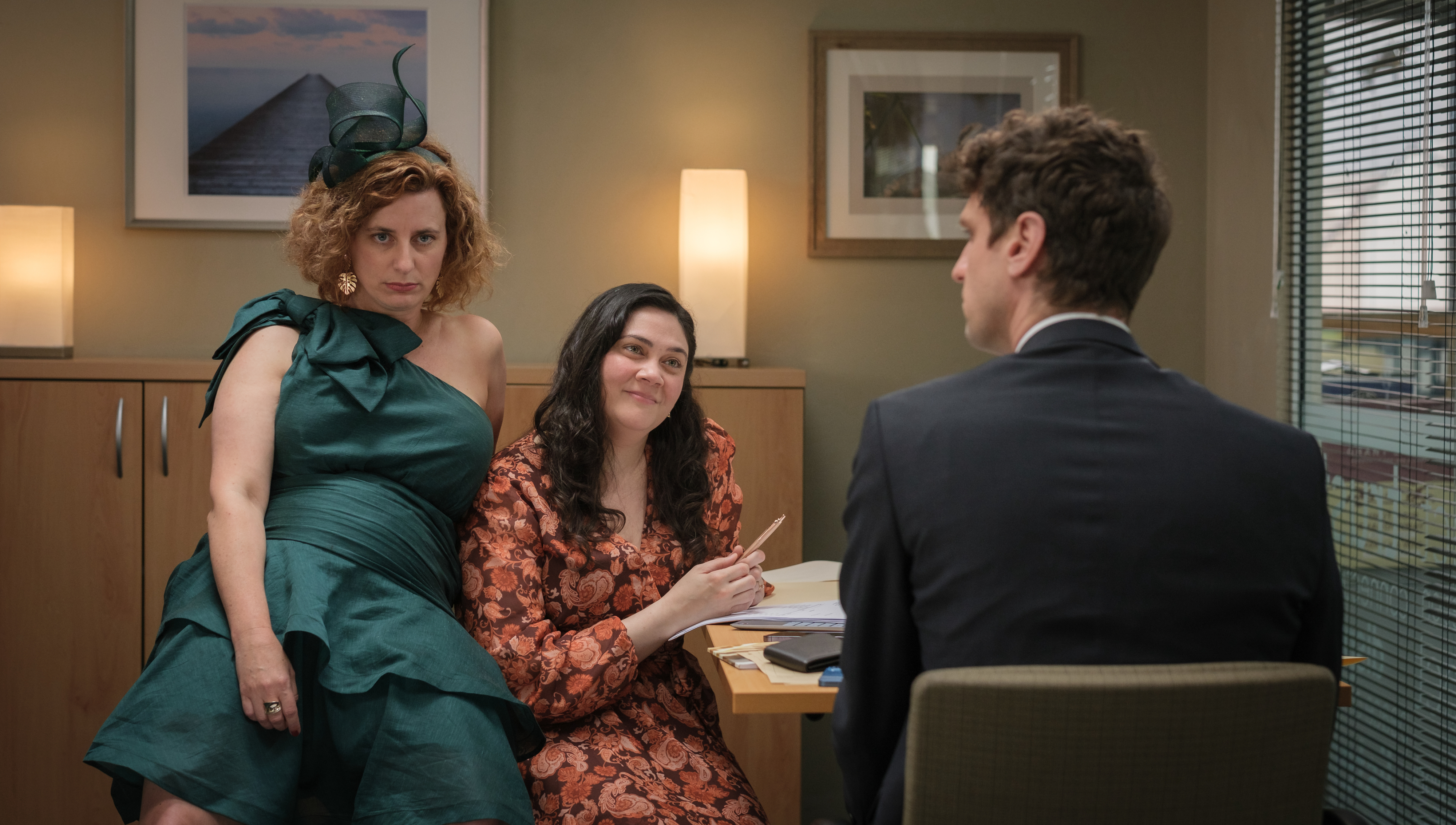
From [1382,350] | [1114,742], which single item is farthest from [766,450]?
[1114,742]

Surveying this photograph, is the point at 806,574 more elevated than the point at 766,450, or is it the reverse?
the point at 766,450

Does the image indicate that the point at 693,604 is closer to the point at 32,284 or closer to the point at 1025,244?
the point at 1025,244

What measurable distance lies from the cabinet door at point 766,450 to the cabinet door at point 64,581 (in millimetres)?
1543

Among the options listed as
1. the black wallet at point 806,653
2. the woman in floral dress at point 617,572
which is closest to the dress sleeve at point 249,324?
the woman in floral dress at point 617,572

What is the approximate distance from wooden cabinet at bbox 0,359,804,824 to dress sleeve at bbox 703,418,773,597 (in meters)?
1.41

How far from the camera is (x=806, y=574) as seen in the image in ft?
7.12

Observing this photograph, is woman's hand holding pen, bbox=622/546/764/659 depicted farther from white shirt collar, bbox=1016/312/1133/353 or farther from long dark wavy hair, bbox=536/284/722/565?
white shirt collar, bbox=1016/312/1133/353

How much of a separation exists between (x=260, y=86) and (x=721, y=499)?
2.04m

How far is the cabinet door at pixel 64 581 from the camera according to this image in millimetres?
2703

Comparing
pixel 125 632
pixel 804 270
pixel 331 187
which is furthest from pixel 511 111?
pixel 125 632

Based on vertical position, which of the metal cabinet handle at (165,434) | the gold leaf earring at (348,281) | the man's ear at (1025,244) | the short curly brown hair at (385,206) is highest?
the short curly brown hair at (385,206)

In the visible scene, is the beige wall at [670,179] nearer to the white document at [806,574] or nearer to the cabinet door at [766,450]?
the cabinet door at [766,450]

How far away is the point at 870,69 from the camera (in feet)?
10.5

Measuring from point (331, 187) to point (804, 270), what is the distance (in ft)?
5.54
